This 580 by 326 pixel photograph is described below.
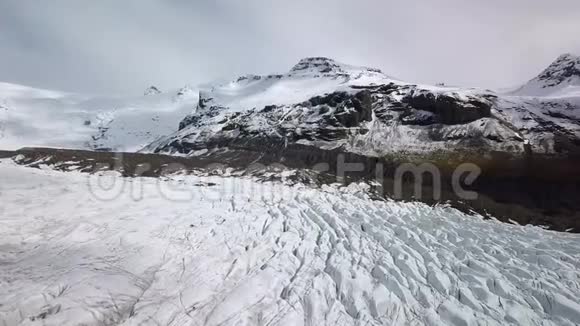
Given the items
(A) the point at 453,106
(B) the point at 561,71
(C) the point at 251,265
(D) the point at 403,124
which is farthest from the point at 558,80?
(C) the point at 251,265

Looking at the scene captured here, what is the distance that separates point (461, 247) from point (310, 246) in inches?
298

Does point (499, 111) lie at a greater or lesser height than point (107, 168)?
greater

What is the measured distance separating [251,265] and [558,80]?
472 ft

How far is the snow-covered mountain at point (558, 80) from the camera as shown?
393 ft

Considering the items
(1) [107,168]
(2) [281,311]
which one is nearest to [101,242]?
(2) [281,311]

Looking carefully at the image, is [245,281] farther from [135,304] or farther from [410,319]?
[410,319]

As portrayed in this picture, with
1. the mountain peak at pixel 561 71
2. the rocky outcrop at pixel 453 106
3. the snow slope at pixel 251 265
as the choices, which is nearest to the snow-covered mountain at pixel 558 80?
the mountain peak at pixel 561 71

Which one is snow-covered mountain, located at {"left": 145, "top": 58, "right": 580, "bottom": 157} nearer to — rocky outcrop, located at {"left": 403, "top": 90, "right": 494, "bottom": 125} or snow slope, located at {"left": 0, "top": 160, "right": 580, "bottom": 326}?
rocky outcrop, located at {"left": 403, "top": 90, "right": 494, "bottom": 125}

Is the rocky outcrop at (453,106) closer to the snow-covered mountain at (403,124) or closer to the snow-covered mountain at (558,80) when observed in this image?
the snow-covered mountain at (403,124)

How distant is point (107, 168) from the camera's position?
3709 cm

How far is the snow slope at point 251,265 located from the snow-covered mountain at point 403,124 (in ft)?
201

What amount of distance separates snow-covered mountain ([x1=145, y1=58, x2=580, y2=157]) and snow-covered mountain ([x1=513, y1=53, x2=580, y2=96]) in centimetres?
2884

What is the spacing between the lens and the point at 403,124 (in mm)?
94875

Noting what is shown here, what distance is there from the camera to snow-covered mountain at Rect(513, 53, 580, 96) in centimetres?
11969
